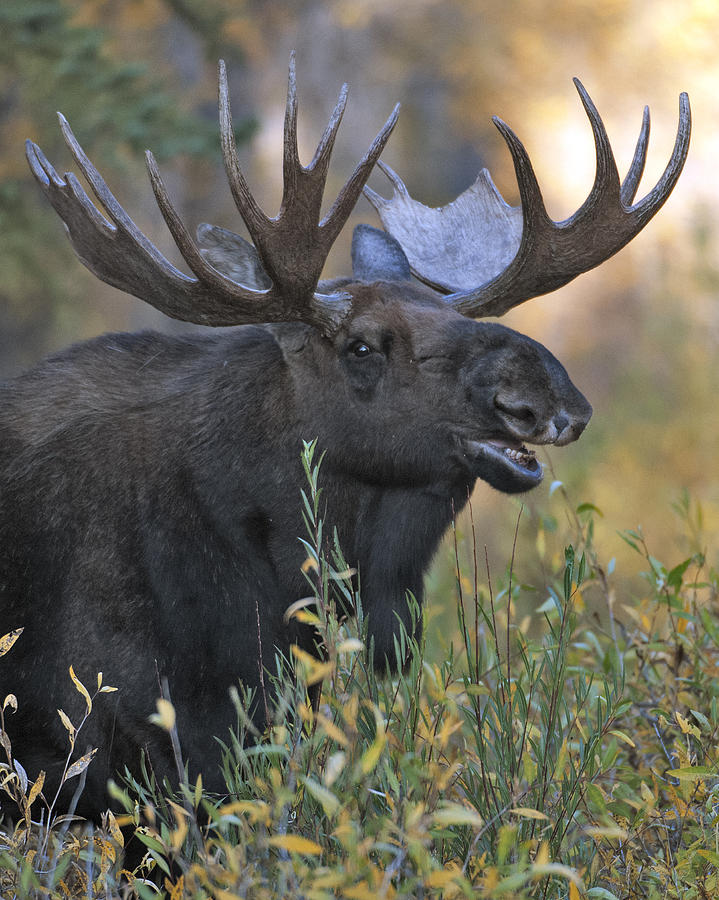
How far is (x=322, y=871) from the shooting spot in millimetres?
1749

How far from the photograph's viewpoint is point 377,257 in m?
3.86

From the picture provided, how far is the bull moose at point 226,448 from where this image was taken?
3.12 m

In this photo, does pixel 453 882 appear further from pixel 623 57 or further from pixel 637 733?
pixel 623 57

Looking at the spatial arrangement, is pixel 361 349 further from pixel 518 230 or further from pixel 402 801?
pixel 402 801

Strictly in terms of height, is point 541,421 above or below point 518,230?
below

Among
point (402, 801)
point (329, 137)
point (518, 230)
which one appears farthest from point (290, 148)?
point (402, 801)

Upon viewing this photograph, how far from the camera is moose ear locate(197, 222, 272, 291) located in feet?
11.4

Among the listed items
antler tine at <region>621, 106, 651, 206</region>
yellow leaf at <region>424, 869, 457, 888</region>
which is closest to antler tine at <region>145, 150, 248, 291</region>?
antler tine at <region>621, 106, 651, 206</region>

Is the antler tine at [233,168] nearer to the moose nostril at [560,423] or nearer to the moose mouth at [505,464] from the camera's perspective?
the moose mouth at [505,464]

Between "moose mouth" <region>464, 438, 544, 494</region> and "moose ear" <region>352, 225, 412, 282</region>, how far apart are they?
30.8 inches

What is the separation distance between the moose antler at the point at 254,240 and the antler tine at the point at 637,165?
3.15 feet

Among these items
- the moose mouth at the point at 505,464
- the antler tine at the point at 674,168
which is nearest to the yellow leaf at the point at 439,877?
the moose mouth at the point at 505,464

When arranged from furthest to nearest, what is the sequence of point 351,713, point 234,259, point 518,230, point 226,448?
point 518,230
point 234,259
point 226,448
point 351,713

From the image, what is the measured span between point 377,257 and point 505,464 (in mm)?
1042
